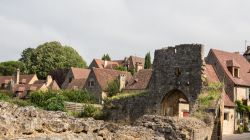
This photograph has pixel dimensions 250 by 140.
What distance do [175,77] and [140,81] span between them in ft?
62.8

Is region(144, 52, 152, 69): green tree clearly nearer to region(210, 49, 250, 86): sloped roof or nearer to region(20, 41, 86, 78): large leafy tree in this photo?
region(20, 41, 86, 78): large leafy tree

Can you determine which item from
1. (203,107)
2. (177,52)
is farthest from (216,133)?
(177,52)

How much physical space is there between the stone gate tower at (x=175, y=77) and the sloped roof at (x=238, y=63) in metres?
7.42

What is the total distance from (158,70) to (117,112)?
4.10 meters

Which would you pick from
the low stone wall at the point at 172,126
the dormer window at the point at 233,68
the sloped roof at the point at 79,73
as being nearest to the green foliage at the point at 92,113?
the low stone wall at the point at 172,126

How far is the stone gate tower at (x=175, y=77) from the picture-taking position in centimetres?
2786

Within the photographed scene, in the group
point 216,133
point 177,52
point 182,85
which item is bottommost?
point 216,133

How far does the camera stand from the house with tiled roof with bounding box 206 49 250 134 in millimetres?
35062

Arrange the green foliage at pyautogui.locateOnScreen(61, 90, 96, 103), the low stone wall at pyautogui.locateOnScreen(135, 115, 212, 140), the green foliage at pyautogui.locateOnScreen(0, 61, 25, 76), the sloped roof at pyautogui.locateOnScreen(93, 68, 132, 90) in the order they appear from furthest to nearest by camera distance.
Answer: the green foliage at pyautogui.locateOnScreen(0, 61, 25, 76), the sloped roof at pyautogui.locateOnScreen(93, 68, 132, 90), the green foliage at pyautogui.locateOnScreen(61, 90, 96, 103), the low stone wall at pyautogui.locateOnScreen(135, 115, 212, 140)

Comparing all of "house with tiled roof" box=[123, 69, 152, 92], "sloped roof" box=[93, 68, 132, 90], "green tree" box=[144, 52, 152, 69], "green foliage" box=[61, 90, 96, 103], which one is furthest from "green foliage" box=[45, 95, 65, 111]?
"green tree" box=[144, 52, 152, 69]

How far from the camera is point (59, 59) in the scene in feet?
287

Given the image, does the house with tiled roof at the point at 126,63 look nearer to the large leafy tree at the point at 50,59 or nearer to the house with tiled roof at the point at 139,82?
the large leafy tree at the point at 50,59

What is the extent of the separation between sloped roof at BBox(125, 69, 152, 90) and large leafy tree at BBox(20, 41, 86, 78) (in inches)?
1531

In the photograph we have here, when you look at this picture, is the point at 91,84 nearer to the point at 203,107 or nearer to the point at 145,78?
the point at 145,78
